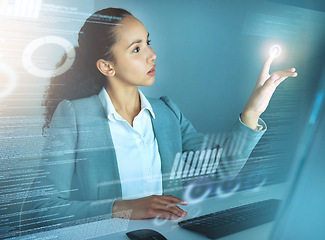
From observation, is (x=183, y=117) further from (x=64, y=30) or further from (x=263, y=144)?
(x=64, y=30)

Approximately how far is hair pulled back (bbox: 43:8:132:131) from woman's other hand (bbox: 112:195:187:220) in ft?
0.81

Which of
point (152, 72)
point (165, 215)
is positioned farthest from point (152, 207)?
point (152, 72)

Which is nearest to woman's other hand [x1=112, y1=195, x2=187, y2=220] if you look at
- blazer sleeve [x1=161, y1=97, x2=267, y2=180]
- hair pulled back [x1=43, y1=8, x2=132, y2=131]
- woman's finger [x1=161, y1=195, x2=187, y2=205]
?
woman's finger [x1=161, y1=195, x2=187, y2=205]

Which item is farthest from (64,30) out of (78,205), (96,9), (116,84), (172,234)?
(172,234)

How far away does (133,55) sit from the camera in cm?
67

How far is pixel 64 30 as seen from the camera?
0.51 meters

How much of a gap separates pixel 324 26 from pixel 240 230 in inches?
23.4

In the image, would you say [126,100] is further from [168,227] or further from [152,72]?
[168,227]

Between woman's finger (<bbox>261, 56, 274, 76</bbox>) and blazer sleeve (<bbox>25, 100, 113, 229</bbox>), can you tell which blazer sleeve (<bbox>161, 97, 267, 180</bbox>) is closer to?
woman's finger (<bbox>261, 56, 274, 76</bbox>)
